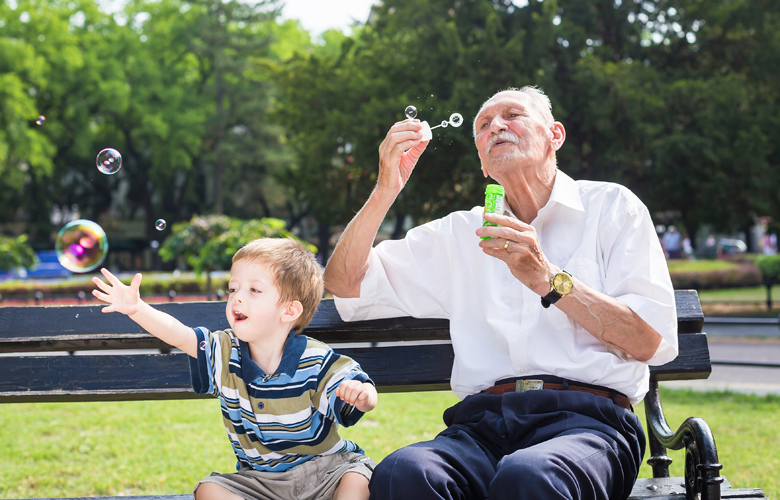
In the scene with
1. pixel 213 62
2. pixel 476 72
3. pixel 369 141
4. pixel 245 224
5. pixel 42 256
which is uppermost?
pixel 213 62

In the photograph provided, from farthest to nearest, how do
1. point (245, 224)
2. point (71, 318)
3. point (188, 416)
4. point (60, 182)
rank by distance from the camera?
point (60, 182), point (245, 224), point (188, 416), point (71, 318)

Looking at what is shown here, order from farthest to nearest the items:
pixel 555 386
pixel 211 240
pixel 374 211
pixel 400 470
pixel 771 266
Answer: pixel 771 266 < pixel 211 240 < pixel 374 211 < pixel 555 386 < pixel 400 470

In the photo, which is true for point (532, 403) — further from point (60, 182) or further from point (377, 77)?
point (60, 182)

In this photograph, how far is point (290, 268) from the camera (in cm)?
241

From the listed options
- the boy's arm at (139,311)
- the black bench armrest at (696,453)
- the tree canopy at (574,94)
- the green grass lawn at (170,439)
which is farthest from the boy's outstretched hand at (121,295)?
the tree canopy at (574,94)

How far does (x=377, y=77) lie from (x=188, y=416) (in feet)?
41.9

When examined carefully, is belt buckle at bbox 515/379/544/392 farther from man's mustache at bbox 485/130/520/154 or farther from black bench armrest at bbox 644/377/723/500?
man's mustache at bbox 485/130/520/154

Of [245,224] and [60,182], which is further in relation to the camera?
[60,182]

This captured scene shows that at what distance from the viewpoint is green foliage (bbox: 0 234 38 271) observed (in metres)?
18.6

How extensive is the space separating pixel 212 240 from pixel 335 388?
12.0m

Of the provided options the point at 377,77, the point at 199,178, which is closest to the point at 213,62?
the point at 199,178

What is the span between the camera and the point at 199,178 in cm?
3888

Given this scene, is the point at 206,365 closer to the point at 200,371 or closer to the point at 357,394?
the point at 200,371

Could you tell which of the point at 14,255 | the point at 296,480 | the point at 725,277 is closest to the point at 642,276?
the point at 296,480
